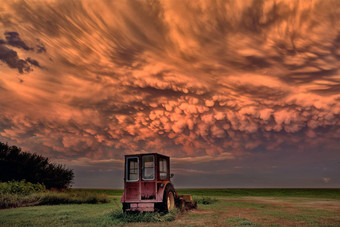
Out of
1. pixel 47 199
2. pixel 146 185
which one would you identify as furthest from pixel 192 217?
pixel 47 199

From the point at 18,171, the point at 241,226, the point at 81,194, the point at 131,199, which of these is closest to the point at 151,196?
the point at 131,199

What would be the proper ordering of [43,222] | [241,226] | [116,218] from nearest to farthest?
[241,226] → [43,222] → [116,218]

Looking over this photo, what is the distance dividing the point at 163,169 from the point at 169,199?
147 cm

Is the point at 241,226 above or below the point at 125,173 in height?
below

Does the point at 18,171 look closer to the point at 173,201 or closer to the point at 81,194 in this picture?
the point at 81,194

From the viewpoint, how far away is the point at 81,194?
25.5m

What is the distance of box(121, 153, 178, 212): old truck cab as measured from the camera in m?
13.1

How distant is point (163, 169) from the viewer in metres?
14.6

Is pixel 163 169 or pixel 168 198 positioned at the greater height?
pixel 163 169

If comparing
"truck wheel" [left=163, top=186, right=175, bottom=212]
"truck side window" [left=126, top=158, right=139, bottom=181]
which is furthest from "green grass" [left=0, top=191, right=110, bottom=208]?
"truck wheel" [left=163, top=186, right=175, bottom=212]

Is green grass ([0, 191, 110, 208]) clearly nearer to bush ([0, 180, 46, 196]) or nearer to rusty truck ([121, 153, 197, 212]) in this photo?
bush ([0, 180, 46, 196])

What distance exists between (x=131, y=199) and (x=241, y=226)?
17.4 ft

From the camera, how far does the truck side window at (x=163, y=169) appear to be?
14.2 meters

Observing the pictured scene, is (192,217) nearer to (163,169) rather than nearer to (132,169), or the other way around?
(163,169)
